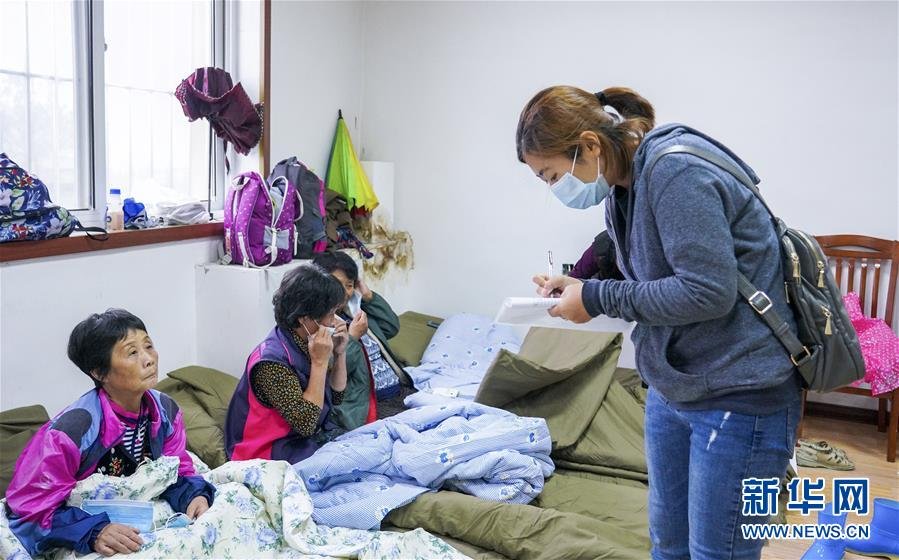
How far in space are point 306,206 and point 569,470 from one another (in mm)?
1639

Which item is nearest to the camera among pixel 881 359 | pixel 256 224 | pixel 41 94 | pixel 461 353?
pixel 41 94

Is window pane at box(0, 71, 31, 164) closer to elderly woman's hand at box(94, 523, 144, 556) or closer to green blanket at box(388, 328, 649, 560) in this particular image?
elderly woman's hand at box(94, 523, 144, 556)

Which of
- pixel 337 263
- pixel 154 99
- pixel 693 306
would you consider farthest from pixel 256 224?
pixel 693 306

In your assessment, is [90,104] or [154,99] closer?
[90,104]

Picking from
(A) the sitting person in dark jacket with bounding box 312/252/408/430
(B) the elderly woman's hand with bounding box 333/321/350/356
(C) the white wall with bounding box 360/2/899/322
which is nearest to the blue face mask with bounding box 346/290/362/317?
(A) the sitting person in dark jacket with bounding box 312/252/408/430

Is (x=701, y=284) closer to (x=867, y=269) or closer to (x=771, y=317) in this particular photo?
(x=771, y=317)

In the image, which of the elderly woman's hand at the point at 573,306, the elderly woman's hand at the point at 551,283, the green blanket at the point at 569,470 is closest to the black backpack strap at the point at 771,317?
the elderly woman's hand at the point at 573,306

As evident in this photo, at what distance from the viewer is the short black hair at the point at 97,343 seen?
5.10 feet

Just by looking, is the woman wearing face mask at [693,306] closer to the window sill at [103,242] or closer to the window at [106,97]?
the window sill at [103,242]

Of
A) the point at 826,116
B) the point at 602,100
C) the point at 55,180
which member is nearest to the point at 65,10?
the point at 55,180

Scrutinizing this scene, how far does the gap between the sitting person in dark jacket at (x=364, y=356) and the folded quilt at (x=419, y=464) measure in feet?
0.68

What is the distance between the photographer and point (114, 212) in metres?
2.59

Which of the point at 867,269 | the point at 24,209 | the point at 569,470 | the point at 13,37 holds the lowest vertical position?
the point at 569,470

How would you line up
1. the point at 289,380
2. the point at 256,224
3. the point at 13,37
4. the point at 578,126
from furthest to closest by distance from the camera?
the point at 256,224
the point at 13,37
the point at 289,380
the point at 578,126
